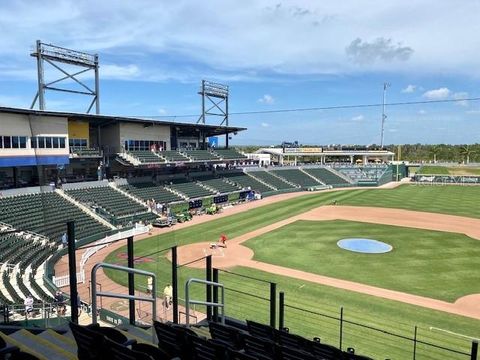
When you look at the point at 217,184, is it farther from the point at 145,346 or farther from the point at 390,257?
the point at 145,346

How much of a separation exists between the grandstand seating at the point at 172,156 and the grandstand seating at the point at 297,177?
26865 mm

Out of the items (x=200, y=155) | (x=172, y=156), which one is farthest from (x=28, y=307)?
(x=200, y=155)

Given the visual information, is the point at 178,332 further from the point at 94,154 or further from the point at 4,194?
the point at 94,154

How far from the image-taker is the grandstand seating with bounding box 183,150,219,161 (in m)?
53.2

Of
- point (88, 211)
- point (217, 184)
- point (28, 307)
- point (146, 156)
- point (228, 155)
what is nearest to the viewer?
point (28, 307)

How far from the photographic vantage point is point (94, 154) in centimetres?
4138

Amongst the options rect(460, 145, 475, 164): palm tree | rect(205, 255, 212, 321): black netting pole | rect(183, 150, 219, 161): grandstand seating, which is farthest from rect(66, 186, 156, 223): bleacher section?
rect(460, 145, 475, 164): palm tree

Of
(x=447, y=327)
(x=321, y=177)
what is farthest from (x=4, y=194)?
(x=321, y=177)

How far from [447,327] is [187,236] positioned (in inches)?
824

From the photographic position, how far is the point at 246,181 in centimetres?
6244

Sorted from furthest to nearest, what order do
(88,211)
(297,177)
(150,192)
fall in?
(297,177), (150,192), (88,211)

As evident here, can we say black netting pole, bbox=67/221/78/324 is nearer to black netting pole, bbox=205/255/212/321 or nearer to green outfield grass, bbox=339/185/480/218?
black netting pole, bbox=205/255/212/321

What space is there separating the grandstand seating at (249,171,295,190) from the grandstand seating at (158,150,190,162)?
63.5 ft

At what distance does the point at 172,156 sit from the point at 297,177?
106 feet
